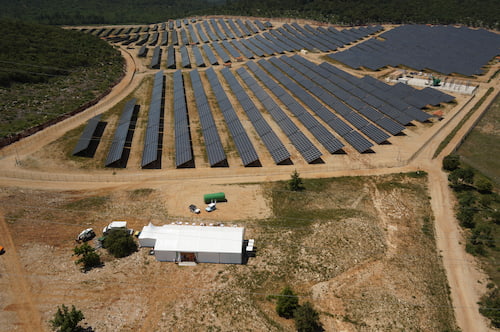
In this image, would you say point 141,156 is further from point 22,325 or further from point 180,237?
point 22,325

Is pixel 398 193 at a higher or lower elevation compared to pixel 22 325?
higher

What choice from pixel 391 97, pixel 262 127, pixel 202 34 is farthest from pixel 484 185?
pixel 202 34

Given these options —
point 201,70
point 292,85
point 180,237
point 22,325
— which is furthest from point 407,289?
point 201,70

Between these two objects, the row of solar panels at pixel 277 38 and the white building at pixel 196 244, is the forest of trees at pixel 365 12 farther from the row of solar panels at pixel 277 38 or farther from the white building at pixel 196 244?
the white building at pixel 196 244

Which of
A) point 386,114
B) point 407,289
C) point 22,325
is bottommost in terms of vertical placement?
point 22,325

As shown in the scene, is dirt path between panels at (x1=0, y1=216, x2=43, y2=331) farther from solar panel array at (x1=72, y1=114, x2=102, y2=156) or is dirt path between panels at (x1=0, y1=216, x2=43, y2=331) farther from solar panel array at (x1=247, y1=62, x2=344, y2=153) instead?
solar panel array at (x1=247, y1=62, x2=344, y2=153)

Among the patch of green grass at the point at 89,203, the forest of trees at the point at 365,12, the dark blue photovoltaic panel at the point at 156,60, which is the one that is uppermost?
the forest of trees at the point at 365,12

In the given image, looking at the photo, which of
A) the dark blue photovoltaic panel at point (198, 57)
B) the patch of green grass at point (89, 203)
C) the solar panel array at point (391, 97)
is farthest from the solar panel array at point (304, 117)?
the patch of green grass at point (89, 203)

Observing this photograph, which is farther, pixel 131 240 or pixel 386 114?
pixel 386 114
